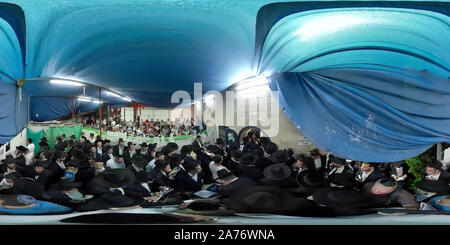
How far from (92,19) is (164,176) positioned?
3.79 ft

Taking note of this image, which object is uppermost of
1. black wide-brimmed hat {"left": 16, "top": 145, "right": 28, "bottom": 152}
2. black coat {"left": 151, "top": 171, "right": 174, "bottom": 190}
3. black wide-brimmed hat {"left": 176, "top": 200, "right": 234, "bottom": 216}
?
black wide-brimmed hat {"left": 16, "top": 145, "right": 28, "bottom": 152}

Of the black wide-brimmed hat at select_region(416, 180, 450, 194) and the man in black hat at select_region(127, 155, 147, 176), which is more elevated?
the man in black hat at select_region(127, 155, 147, 176)

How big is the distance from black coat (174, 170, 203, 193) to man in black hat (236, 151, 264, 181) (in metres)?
0.30

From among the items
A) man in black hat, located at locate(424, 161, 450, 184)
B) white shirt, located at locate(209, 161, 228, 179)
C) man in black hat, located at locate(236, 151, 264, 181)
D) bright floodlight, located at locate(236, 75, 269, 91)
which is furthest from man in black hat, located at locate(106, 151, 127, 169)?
man in black hat, located at locate(424, 161, 450, 184)

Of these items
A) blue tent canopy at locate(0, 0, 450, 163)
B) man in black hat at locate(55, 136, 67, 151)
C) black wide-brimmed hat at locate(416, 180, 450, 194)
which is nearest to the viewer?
blue tent canopy at locate(0, 0, 450, 163)

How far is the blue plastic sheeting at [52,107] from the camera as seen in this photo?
5.68 ft

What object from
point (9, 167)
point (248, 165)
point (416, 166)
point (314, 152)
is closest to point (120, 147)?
point (9, 167)

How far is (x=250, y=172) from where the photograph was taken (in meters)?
1.84

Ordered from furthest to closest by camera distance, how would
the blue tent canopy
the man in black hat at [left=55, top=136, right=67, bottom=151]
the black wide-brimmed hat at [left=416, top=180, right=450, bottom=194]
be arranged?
the black wide-brimmed hat at [left=416, top=180, right=450, bottom=194] < the man in black hat at [left=55, top=136, right=67, bottom=151] < the blue tent canopy

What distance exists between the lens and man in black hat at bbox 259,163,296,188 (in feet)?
6.05

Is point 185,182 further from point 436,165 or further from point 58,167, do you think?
point 436,165

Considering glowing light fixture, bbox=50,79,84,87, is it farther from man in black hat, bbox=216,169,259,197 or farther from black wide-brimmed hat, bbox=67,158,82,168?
man in black hat, bbox=216,169,259,197

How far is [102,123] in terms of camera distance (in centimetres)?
176

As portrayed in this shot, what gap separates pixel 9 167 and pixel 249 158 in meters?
1.70
